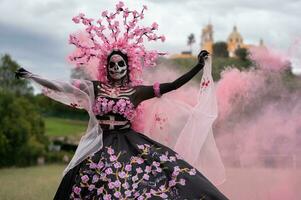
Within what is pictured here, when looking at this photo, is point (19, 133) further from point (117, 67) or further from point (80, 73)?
point (117, 67)

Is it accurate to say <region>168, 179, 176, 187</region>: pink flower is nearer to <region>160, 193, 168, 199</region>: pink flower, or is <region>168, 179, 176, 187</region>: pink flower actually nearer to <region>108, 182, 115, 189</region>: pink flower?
<region>160, 193, 168, 199</region>: pink flower

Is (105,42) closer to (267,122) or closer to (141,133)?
(141,133)

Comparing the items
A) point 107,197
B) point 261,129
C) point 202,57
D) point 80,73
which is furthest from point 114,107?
point 261,129

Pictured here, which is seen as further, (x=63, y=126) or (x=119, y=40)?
(x=63, y=126)

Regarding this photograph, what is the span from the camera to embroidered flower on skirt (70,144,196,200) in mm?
4660

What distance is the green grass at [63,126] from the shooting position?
29936 millimetres

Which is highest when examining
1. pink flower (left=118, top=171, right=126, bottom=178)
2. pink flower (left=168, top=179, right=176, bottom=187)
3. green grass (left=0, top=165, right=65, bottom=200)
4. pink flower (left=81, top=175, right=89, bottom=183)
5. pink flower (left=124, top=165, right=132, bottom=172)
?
pink flower (left=124, top=165, right=132, bottom=172)

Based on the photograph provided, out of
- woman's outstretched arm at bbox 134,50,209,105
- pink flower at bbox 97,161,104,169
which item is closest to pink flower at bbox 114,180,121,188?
A: pink flower at bbox 97,161,104,169

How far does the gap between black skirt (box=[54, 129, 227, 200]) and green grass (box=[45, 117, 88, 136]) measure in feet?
80.4

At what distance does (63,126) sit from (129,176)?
27324 millimetres

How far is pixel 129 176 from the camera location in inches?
Answer: 186

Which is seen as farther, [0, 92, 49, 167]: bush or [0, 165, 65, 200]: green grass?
[0, 92, 49, 167]: bush

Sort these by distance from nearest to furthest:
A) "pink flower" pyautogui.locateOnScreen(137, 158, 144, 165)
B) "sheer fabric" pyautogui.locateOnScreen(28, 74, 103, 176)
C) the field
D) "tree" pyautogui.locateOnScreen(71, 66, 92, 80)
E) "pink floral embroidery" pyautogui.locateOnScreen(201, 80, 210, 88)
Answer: "pink flower" pyautogui.locateOnScreen(137, 158, 144, 165)
"sheer fabric" pyautogui.locateOnScreen(28, 74, 103, 176)
"pink floral embroidery" pyautogui.locateOnScreen(201, 80, 210, 88)
"tree" pyautogui.locateOnScreen(71, 66, 92, 80)
the field

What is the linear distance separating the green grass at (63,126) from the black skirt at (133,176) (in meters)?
24.5
